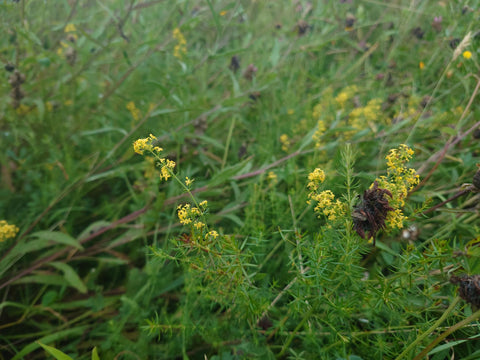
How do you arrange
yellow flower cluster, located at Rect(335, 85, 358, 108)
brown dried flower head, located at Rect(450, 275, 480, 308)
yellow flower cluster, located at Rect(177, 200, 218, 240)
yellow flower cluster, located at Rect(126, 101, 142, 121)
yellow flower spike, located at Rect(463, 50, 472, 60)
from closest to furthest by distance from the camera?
brown dried flower head, located at Rect(450, 275, 480, 308), yellow flower cluster, located at Rect(177, 200, 218, 240), yellow flower spike, located at Rect(463, 50, 472, 60), yellow flower cluster, located at Rect(126, 101, 142, 121), yellow flower cluster, located at Rect(335, 85, 358, 108)

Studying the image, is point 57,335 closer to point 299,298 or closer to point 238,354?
point 238,354

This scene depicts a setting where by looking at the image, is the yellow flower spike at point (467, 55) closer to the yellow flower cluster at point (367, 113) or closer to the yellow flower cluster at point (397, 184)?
the yellow flower cluster at point (367, 113)

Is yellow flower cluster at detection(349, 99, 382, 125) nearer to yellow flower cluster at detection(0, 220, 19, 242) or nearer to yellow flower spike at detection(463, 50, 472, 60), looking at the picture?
yellow flower spike at detection(463, 50, 472, 60)

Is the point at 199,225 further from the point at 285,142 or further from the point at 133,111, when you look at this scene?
the point at 133,111

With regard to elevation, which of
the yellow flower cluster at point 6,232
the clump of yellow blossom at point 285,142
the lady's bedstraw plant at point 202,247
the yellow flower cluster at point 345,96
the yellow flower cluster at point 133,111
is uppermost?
the lady's bedstraw plant at point 202,247

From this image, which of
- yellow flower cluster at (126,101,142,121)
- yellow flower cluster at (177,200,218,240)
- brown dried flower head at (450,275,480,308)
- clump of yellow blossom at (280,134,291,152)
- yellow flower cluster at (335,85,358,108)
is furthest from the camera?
yellow flower cluster at (335,85,358,108)

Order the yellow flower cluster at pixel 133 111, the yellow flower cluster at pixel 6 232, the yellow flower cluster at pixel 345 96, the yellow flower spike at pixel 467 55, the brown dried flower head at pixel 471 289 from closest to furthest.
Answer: the brown dried flower head at pixel 471 289, the yellow flower cluster at pixel 6 232, the yellow flower spike at pixel 467 55, the yellow flower cluster at pixel 133 111, the yellow flower cluster at pixel 345 96

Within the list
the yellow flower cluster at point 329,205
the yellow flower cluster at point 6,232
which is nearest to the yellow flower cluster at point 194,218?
the yellow flower cluster at point 329,205

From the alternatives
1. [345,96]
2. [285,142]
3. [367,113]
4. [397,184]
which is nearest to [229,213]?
[285,142]

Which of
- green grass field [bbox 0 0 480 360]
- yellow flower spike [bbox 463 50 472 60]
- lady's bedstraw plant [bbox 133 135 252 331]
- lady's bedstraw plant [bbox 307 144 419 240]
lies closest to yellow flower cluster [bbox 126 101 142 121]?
green grass field [bbox 0 0 480 360]
